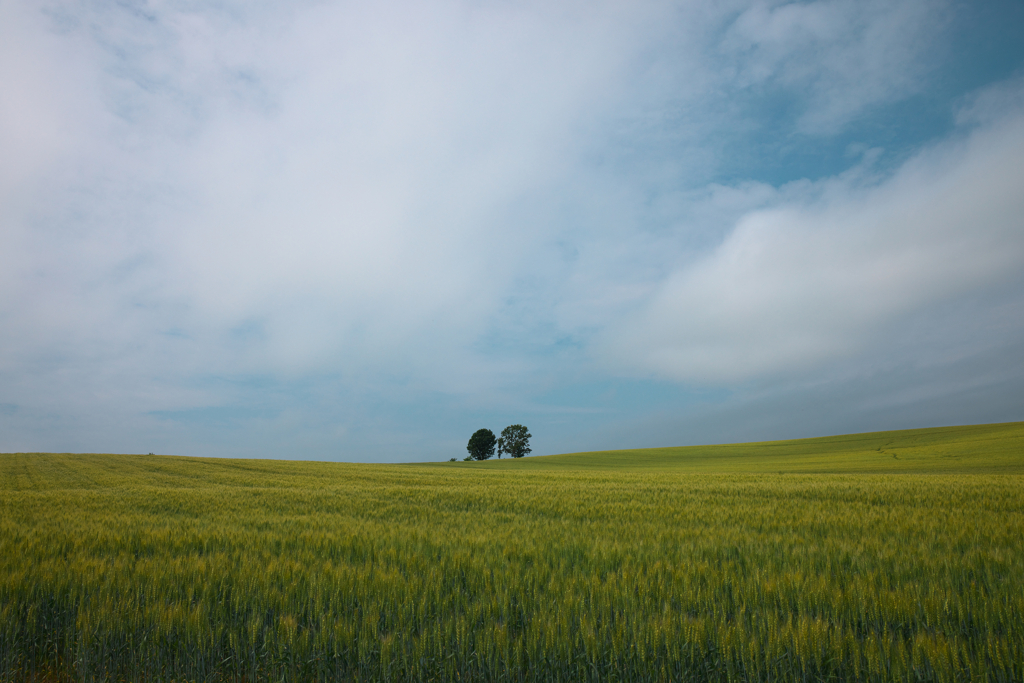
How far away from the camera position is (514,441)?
272ft

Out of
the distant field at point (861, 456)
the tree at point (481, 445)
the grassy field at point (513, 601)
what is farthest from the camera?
the tree at point (481, 445)

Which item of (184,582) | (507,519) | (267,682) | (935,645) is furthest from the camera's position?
(507,519)

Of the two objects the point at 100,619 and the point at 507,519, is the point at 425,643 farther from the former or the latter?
the point at 507,519

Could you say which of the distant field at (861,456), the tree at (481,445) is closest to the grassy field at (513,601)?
the distant field at (861,456)

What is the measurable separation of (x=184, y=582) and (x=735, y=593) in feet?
16.2

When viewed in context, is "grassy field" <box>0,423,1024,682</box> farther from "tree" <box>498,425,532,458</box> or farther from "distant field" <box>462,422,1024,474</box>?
"tree" <box>498,425,532,458</box>

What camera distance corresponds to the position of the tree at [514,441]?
82.0 metres

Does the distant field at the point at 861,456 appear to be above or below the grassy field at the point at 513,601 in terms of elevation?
below

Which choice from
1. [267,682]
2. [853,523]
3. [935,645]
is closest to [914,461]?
[853,523]

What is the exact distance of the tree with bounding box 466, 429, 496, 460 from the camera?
8025 cm

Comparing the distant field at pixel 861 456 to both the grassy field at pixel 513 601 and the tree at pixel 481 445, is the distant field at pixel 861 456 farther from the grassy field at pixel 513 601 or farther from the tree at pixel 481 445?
the grassy field at pixel 513 601

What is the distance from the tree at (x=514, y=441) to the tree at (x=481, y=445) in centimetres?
213

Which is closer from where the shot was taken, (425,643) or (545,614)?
(425,643)

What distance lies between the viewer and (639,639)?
121 inches
